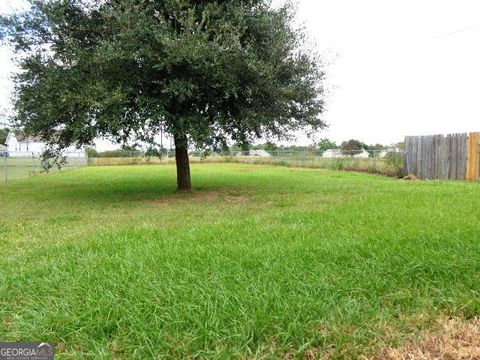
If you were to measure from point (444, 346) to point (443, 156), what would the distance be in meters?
A: 14.2

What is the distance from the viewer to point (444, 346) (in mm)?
2273

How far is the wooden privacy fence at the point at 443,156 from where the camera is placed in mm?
13508

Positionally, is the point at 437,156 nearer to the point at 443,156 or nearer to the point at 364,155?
the point at 443,156

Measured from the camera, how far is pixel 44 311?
272 cm

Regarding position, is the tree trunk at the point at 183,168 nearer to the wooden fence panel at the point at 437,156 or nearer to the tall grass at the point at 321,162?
the tall grass at the point at 321,162

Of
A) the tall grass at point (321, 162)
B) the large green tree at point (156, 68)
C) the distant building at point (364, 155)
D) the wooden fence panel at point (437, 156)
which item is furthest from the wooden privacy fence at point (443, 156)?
the large green tree at point (156, 68)

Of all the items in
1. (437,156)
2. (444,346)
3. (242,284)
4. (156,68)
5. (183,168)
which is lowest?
(444,346)

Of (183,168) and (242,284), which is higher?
(183,168)

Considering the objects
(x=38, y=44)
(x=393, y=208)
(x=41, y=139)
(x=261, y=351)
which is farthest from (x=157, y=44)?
(x=261, y=351)

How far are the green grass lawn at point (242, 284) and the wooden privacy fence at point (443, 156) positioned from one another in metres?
8.81

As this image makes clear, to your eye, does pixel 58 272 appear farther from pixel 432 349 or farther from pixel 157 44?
pixel 157 44

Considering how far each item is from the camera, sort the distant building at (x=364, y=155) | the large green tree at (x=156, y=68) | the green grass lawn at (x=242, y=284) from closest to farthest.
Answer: the green grass lawn at (x=242, y=284)
the large green tree at (x=156, y=68)
the distant building at (x=364, y=155)

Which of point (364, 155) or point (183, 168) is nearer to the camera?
point (183, 168)

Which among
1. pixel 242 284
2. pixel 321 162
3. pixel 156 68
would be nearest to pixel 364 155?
pixel 321 162
